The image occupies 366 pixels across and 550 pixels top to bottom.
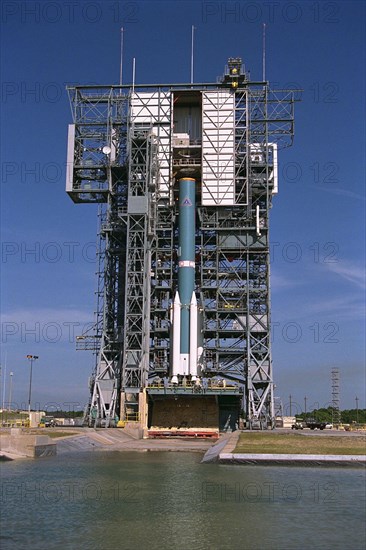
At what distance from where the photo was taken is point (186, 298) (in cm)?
8625

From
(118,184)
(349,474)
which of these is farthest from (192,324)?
(349,474)

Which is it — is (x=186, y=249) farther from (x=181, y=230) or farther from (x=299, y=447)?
(x=299, y=447)

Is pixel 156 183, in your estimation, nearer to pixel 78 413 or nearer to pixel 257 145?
pixel 257 145

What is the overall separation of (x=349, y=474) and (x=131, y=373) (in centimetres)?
4839

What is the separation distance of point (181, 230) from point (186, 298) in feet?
30.2

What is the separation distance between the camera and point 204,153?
9262 centimetres

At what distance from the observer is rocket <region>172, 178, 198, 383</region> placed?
84.1 metres

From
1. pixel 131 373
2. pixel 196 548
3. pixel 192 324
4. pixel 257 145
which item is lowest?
→ pixel 196 548

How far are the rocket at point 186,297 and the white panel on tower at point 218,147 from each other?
8.77 ft

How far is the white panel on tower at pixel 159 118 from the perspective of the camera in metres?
92.8

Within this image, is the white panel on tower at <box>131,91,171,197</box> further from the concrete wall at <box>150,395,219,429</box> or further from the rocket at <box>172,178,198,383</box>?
the concrete wall at <box>150,395,219,429</box>

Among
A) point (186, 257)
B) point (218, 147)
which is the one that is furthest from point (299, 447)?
point (218, 147)

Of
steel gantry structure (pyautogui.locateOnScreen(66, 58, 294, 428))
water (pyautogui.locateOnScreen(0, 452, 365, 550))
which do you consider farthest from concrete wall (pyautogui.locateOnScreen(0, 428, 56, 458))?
steel gantry structure (pyautogui.locateOnScreen(66, 58, 294, 428))

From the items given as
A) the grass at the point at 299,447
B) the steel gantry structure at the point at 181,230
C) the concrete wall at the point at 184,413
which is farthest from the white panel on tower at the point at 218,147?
the grass at the point at 299,447
